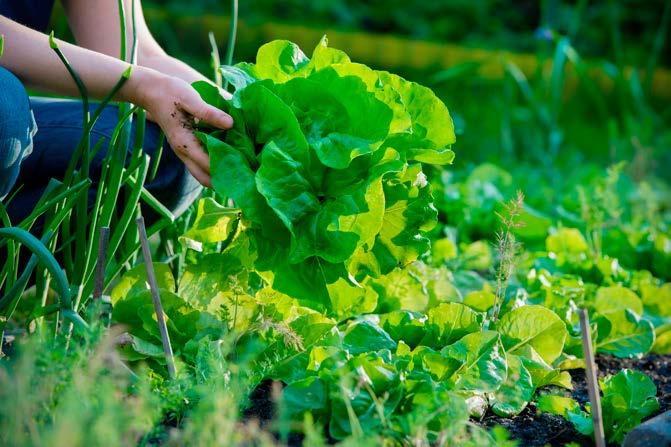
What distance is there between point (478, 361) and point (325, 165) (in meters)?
0.37

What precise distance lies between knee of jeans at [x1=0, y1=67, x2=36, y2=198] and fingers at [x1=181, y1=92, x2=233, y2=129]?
0.87 feet

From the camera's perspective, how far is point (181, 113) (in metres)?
1.33

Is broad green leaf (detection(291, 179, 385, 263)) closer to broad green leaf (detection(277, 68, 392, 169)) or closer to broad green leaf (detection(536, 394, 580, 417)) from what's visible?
broad green leaf (detection(277, 68, 392, 169))

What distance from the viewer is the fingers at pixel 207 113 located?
1296mm

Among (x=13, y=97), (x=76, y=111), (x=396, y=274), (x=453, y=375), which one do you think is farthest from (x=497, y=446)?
(x=76, y=111)

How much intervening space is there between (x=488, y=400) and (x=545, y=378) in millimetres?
148

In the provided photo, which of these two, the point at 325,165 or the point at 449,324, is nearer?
the point at 325,165

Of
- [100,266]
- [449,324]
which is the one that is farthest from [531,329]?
[100,266]

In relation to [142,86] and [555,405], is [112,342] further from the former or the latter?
[555,405]

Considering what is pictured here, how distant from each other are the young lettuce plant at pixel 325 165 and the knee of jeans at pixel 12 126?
0.90ft

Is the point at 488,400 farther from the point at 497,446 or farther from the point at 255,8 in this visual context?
the point at 255,8

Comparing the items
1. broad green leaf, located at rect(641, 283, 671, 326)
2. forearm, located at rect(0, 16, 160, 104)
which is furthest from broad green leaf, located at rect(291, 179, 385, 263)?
broad green leaf, located at rect(641, 283, 671, 326)

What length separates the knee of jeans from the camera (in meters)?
1.34

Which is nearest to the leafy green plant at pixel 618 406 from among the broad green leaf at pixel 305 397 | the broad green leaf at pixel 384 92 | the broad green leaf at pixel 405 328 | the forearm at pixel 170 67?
the broad green leaf at pixel 405 328
